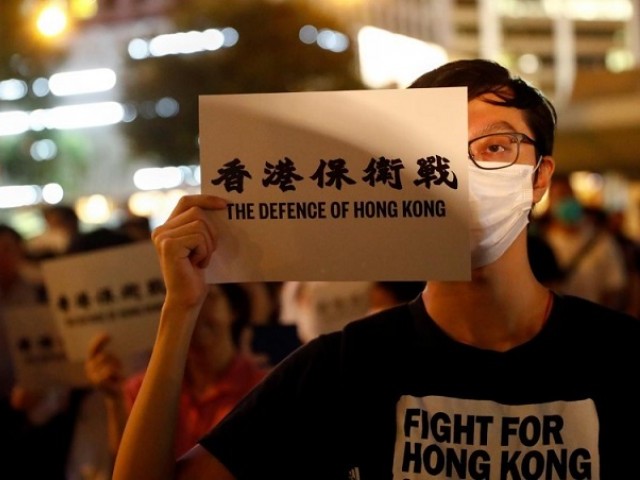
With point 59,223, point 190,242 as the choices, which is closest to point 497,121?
point 190,242

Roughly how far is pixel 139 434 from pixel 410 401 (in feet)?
1.85

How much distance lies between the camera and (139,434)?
238 cm

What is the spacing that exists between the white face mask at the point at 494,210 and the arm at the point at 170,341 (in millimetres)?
535

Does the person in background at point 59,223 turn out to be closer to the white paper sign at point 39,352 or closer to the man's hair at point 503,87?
the white paper sign at point 39,352

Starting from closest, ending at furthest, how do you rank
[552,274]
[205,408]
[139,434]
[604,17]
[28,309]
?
[139,434] < [205,408] < [552,274] < [28,309] < [604,17]

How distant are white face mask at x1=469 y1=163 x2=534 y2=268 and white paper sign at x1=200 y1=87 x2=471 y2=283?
6cm

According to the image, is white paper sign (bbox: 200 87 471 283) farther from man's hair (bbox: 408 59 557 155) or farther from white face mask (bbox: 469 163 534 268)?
man's hair (bbox: 408 59 557 155)

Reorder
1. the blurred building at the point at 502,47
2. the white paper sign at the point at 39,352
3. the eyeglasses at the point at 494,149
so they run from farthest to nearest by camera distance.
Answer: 1. the blurred building at the point at 502,47
2. the white paper sign at the point at 39,352
3. the eyeglasses at the point at 494,149

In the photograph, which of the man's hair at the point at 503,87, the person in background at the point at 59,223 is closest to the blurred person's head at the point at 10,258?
the person in background at the point at 59,223

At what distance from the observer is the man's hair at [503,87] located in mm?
2506

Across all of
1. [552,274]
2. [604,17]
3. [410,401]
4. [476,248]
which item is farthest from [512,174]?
[604,17]

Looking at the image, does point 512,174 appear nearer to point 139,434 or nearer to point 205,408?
point 139,434

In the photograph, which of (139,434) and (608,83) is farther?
(608,83)

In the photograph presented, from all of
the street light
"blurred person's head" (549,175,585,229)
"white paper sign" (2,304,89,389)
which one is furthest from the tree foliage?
"white paper sign" (2,304,89,389)
